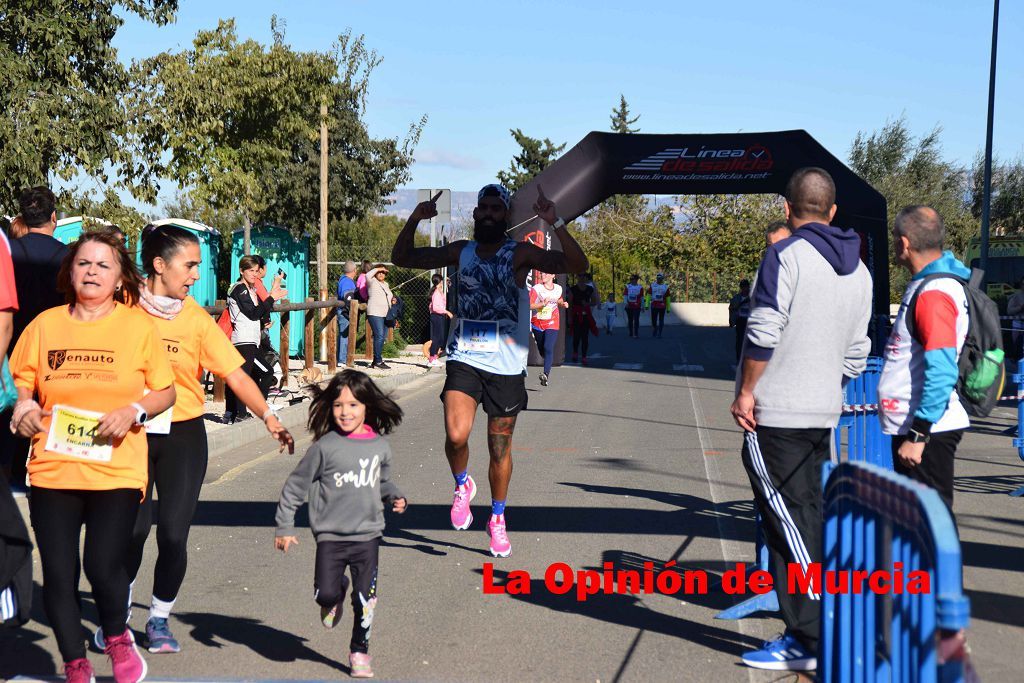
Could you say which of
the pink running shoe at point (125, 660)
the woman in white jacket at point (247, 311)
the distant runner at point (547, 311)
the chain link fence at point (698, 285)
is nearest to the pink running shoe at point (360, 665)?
the pink running shoe at point (125, 660)

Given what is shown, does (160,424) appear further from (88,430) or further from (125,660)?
(125,660)

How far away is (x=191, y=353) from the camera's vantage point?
17.7 ft

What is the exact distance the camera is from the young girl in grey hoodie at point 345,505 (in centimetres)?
499

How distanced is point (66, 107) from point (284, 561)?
9.28 metres

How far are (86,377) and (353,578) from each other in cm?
128

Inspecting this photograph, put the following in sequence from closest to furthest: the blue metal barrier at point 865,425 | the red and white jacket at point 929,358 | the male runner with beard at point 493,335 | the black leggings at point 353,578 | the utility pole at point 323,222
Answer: the black leggings at point 353,578 < the red and white jacket at point 929,358 < the male runner with beard at point 493,335 < the blue metal barrier at point 865,425 < the utility pole at point 323,222

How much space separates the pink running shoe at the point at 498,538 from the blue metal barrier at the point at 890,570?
10.1 feet

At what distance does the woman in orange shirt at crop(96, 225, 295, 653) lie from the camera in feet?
17.3

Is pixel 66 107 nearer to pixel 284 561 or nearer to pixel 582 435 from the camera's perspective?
pixel 582 435

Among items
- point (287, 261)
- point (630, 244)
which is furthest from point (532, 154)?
point (287, 261)

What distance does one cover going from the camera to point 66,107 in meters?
14.8

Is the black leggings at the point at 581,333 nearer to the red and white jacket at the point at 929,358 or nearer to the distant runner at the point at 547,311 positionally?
the distant runner at the point at 547,311

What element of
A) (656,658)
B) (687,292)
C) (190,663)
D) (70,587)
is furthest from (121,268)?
(687,292)

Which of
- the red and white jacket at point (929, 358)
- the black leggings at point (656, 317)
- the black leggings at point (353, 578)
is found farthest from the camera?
the black leggings at point (656, 317)
